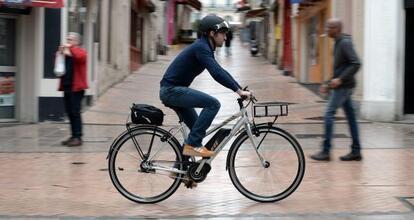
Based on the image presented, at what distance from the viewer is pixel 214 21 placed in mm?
6543

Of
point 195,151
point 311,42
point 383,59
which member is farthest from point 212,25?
point 311,42

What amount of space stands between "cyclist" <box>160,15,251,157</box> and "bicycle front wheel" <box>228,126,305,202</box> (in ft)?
1.02

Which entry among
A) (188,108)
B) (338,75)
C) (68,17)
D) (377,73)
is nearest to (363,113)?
(377,73)

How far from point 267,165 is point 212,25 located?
4.78ft

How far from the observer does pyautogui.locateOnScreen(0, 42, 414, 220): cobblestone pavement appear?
645 cm

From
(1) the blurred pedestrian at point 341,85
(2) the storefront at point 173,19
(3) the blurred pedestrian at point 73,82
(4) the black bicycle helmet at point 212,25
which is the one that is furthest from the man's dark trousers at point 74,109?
(2) the storefront at point 173,19

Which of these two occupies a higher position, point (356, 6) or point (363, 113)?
point (356, 6)

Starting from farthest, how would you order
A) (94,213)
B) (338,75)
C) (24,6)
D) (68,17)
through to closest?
(68,17) < (24,6) < (338,75) < (94,213)

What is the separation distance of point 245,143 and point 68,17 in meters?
7.80

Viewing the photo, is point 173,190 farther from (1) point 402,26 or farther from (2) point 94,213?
(1) point 402,26

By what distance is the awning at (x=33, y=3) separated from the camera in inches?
455

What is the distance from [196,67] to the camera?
666 centimetres

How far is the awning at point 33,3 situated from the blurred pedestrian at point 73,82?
1782 mm

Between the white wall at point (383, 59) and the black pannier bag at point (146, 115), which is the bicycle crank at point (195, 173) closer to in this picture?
the black pannier bag at point (146, 115)
